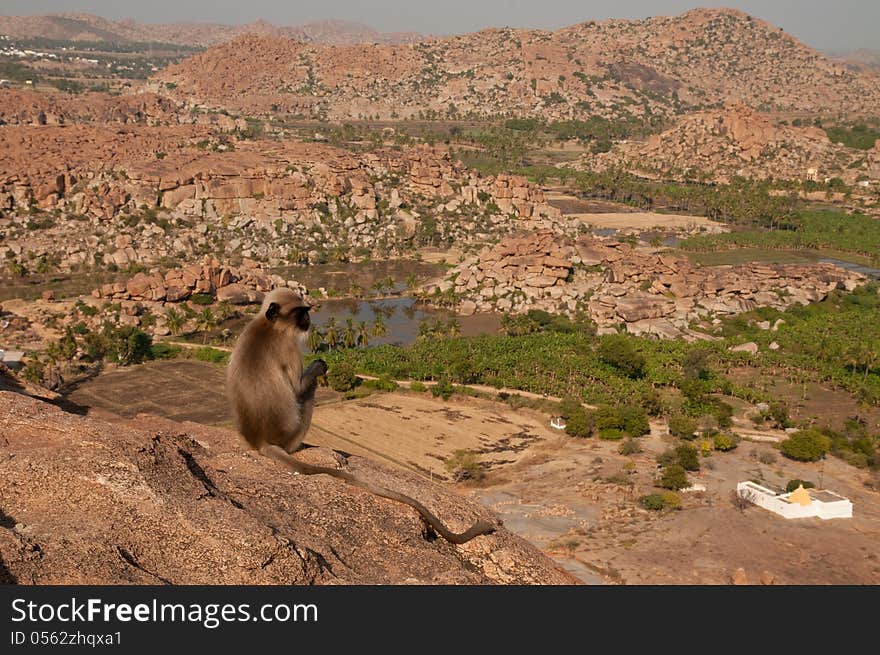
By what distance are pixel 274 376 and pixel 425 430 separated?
32.4m

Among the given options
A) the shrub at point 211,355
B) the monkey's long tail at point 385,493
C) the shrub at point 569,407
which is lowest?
the shrub at point 211,355

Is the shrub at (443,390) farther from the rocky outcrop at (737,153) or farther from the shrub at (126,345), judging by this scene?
the rocky outcrop at (737,153)

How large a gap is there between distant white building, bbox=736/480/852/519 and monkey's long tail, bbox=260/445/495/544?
85.1 feet

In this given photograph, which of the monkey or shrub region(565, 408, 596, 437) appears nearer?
the monkey

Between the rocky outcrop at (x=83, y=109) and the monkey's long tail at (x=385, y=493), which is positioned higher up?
the rocky outcrop at (x=83, y=109)

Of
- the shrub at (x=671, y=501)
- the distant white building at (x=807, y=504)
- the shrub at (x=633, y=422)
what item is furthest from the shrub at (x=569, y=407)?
the distant white building at (x=807, y=504)

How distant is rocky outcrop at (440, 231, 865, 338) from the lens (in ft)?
205

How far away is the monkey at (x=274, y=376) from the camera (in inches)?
349

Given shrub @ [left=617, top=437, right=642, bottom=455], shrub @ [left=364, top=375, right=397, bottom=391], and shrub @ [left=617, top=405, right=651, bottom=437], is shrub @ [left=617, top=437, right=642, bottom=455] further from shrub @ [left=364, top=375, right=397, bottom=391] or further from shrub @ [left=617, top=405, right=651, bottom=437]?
shrub @ [left=364, top=375, right=397, bottom=391]

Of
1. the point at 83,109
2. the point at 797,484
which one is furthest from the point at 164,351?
the point at 83,109

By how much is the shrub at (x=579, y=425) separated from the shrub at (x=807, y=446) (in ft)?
27.3

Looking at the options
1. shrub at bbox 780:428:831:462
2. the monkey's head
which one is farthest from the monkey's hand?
shrub at bbox 780:428:831:462

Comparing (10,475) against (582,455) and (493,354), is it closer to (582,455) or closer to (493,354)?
(582,455)

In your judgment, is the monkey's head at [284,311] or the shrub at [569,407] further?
the shrub at [569,407]
